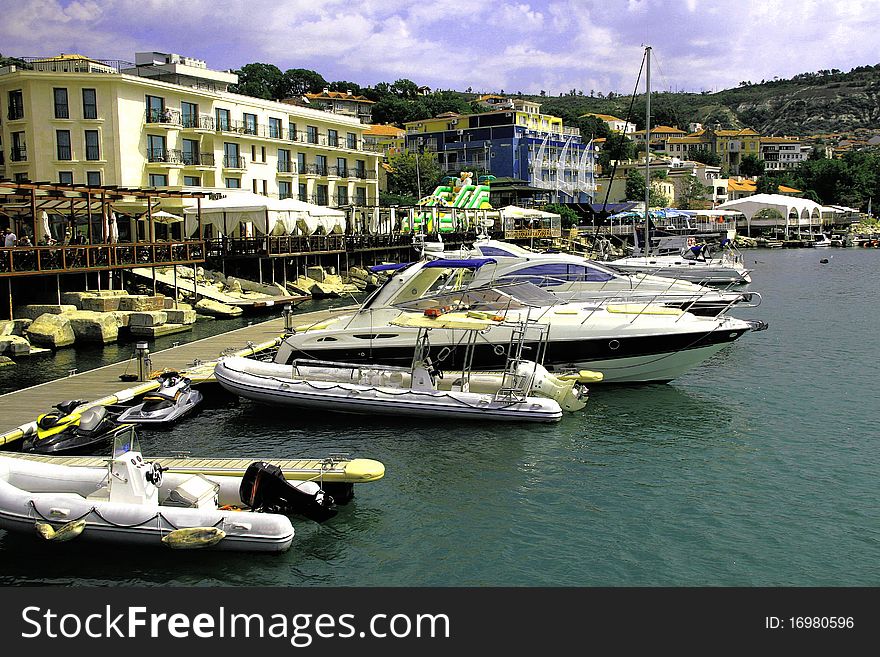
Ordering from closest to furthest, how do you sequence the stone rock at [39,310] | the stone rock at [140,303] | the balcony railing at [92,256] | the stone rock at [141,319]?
1. the balcony railing at [92,256]
2. the stone rock at [39,310]
3. the stone rock at [141,319]
4. the stone rock at [140,303]

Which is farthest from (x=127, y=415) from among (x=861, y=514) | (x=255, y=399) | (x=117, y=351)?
(x=861, y=514)

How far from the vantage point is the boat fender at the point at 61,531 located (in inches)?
419

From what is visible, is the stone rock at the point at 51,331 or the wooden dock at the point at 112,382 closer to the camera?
the wooden dock at the point at 112,382

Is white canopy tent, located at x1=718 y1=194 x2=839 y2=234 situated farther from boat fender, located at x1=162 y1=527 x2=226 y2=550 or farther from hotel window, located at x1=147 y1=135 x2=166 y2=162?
boat fender, located at x1=162 y1=527 x2=226 y2=550

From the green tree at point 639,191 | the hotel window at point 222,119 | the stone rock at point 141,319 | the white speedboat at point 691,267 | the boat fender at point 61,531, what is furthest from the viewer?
the green tree at point 639,191

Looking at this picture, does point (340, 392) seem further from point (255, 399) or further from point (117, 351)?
point (117, 351)

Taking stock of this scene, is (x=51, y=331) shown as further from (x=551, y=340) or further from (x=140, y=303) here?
(x=551, y=340)

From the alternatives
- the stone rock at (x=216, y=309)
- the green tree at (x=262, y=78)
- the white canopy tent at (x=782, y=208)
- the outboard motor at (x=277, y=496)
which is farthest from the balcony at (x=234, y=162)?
the white canopy tent at (x=782, y=208)

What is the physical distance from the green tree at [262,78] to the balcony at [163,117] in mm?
75357

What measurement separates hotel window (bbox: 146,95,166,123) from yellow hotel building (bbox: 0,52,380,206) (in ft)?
0.19

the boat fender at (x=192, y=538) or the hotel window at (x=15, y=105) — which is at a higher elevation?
the hotel window at (x=15, y=105)

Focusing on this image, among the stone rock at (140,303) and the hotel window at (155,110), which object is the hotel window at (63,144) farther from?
the stone rock at (140,303)

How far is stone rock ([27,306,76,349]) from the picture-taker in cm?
2641
